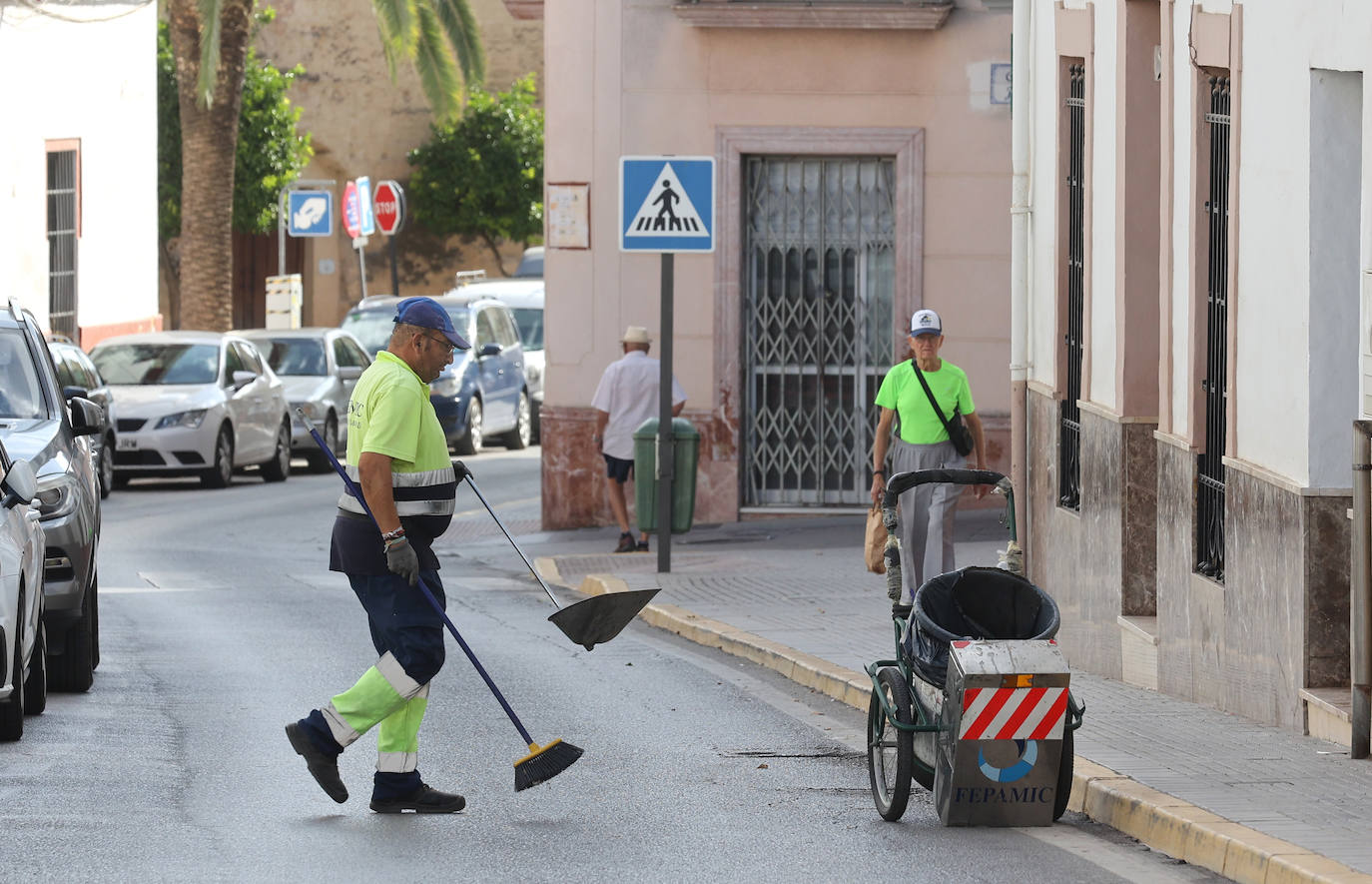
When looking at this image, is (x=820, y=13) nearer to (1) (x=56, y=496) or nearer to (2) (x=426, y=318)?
(1) (x=56, y=496)

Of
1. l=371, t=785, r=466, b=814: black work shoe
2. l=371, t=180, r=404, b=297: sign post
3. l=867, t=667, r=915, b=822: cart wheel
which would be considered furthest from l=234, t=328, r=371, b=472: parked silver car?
l=867, t=667, r=915, b=822: cart wheel

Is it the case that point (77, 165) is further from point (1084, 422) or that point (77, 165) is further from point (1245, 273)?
point (1245, 273)

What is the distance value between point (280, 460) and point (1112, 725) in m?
18.2

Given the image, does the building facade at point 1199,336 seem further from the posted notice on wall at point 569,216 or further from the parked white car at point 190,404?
the parked white car at point 190,404

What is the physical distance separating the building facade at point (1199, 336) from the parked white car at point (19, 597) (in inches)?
195

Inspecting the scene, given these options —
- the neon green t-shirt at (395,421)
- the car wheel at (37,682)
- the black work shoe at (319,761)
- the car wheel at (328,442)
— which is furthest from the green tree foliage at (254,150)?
the black work shoe at (319,761)

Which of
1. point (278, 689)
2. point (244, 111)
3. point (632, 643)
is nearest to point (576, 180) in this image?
point (632, 643)

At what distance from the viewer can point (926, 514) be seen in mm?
13031

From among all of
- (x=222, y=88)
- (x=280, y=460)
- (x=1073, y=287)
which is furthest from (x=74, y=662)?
(x=222, y=88)

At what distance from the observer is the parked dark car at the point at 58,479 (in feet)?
34.2

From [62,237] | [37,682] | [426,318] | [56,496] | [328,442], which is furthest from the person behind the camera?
[62,237]

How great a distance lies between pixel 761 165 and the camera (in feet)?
64.6

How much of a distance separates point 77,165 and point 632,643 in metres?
19.5

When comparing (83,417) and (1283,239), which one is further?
(83,417)
